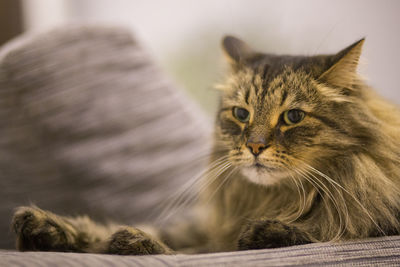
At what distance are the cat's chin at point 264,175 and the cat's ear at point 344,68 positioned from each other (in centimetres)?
31

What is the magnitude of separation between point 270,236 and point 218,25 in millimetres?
1961

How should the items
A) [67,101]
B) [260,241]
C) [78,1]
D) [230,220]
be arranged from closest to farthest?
1. [260,241]
2. [230,220]
3. [67,101]
4. [78,1]

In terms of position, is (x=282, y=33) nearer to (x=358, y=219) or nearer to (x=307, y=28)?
(x=307, y=28)

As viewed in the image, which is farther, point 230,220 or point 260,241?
point 230,220

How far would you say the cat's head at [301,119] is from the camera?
99 cm

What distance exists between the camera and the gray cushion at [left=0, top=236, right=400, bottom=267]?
2.30ft

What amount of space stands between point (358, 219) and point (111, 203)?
93 cm

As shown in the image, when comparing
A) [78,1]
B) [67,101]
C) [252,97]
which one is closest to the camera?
[252,97]

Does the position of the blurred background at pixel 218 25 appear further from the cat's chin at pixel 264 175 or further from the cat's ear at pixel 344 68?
the cat's chin at pixel 264 175

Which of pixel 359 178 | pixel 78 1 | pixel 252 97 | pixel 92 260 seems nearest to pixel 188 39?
pixel 78 1

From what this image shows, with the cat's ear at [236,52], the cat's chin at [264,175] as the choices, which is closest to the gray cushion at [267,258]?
the cat's chin at [264,175]

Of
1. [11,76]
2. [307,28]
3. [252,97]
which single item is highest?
[307,28]

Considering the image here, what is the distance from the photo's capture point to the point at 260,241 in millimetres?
882

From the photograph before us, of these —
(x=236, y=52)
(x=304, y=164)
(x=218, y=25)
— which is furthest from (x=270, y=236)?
(x=218, y=25)
